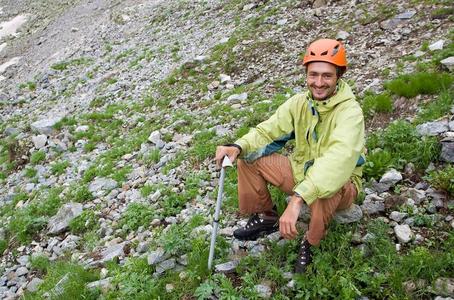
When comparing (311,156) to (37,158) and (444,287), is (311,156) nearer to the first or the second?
(444,287)

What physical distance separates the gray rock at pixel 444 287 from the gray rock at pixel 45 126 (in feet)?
42.3

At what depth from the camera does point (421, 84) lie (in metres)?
8.73

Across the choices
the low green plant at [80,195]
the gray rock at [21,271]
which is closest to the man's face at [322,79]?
the gray rock at [21,271]

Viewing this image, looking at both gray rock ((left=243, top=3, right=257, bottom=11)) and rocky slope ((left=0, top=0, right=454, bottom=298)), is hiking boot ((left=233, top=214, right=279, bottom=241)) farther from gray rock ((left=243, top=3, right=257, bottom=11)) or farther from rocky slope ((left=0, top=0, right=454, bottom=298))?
gray rock ((left=243, top=3, right=257, bottom=11))

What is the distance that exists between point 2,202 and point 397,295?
403 inches

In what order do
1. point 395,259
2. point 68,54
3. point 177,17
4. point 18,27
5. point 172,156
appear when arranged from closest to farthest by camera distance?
1. point 395,259
2. point 172,156
3. point 177,17
4. point 68,54
5. point 18,27

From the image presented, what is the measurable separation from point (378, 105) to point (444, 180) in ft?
9.96

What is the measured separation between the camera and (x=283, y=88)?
38.7 feet

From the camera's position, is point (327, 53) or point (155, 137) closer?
point (327, 53)

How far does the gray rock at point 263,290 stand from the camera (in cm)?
518

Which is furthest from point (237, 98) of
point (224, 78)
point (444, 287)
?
point (444, 287)

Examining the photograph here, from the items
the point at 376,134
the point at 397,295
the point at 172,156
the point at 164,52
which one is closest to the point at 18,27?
the point at 164,52

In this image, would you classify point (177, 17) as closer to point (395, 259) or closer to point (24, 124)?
point (24, 124)

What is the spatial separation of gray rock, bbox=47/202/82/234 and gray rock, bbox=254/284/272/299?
5169 mm
